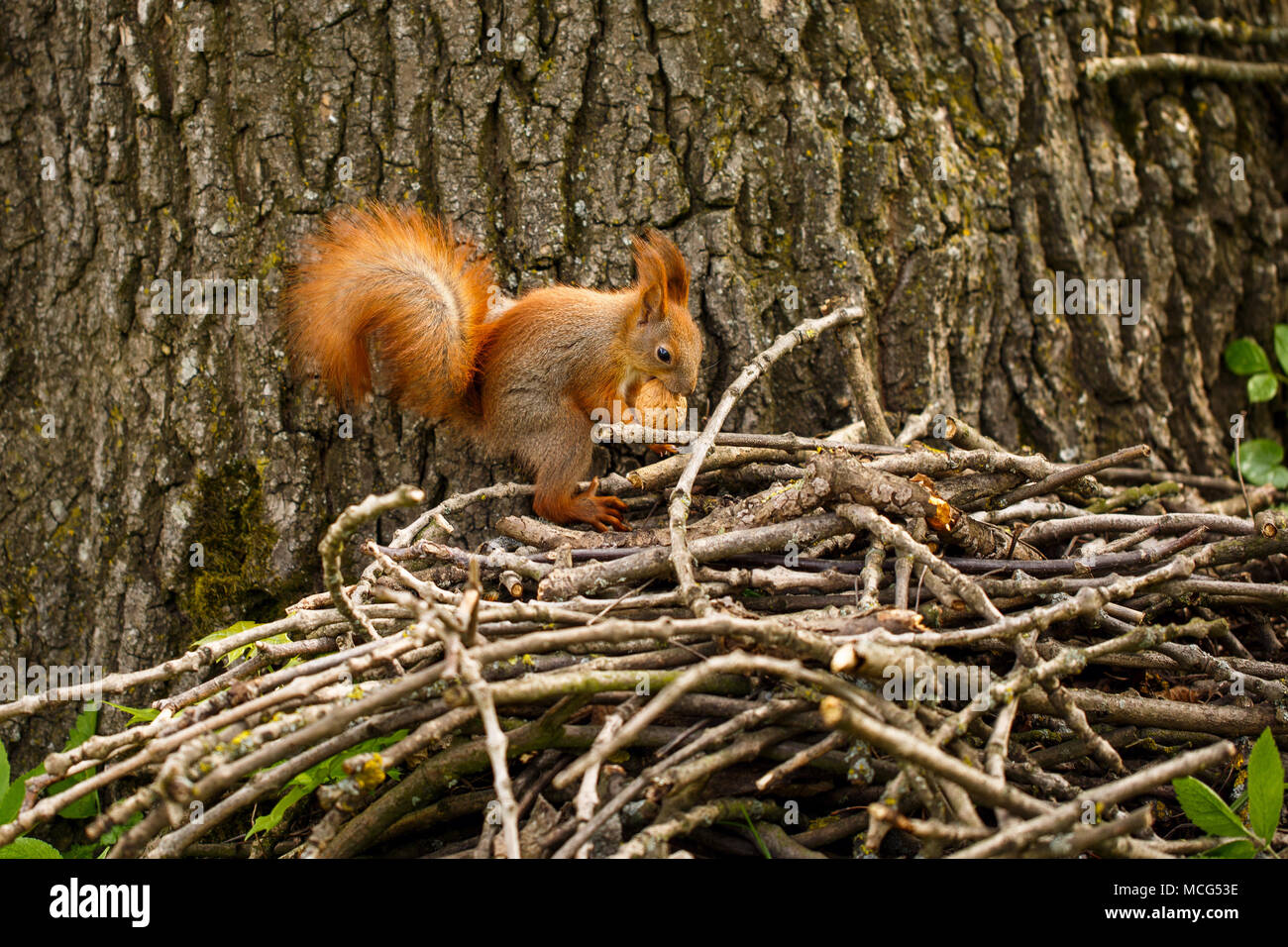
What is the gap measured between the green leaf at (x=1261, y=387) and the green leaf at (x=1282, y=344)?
126mm

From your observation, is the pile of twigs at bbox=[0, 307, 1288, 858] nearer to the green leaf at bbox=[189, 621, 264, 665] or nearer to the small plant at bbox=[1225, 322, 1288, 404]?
the green leaf at bbox=[189, 621, 264, 665]

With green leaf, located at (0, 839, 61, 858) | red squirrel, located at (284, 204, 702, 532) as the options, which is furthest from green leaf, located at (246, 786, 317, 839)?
red squirrel, located at (284, 204, 702, 532)

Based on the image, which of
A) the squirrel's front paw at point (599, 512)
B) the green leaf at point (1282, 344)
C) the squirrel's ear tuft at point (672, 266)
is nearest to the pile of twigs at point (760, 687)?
the squirrel's front paw at point (599, 512)

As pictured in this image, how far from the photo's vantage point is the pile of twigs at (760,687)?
4.82 ft

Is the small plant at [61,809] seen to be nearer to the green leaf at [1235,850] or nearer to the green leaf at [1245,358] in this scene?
the green leaf at [1235,850]

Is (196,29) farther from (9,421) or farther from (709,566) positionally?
(709,566)

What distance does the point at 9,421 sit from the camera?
2.85 meters

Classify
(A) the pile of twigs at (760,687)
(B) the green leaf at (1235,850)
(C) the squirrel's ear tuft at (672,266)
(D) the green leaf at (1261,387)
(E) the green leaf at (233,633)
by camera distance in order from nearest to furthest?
(A) the pile of twigs at (760,687) < (B) the green leaf at (1235,850) < (E) the green leaf at (233,633) < (C) the squirrel's ear tuft at (672,266) < (D) the green leaf at (1261,387)

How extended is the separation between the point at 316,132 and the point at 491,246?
1.80 feet

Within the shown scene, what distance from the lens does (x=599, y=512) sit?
102 inches

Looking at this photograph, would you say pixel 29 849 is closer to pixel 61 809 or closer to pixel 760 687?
pixel 61 809

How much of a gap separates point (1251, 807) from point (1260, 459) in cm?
221

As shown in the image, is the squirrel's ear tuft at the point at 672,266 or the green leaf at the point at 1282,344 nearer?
the squirrel's ear tuft at the point at 672,266

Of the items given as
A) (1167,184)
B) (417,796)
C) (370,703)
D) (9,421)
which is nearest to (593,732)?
(417,796)
